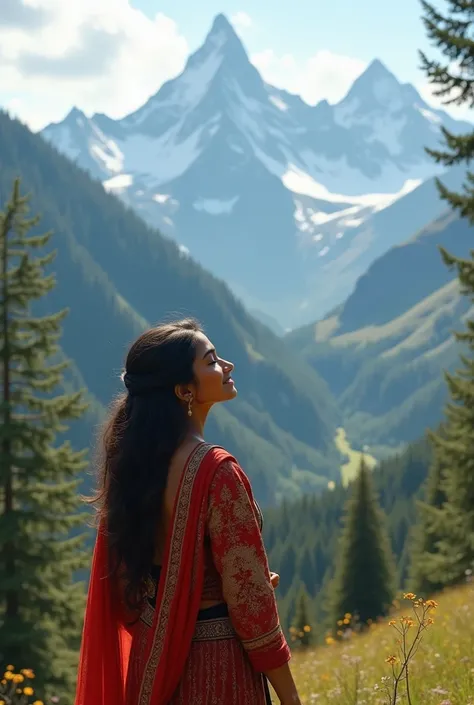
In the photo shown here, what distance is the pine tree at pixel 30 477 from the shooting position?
65.0ft

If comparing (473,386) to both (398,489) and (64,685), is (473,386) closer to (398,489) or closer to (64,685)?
(64,685)

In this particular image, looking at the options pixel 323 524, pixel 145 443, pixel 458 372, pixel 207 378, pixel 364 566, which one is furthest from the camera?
pixel 323 524

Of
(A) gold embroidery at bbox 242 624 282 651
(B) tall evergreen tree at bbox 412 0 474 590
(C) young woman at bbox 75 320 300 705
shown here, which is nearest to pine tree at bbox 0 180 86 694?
(B) tall evergreen tree at bbox 412 0 474 590

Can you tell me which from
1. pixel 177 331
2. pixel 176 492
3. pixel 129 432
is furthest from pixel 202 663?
pixel 177 331

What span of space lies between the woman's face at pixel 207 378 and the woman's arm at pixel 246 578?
1.56 ft

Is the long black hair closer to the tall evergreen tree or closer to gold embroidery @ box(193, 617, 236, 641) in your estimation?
gold embroidery @ box(193, 617, 236, 641)

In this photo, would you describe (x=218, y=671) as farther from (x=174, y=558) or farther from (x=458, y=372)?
(x=458, y=372)

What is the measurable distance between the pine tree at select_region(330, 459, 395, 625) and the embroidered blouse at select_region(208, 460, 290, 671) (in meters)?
37.3

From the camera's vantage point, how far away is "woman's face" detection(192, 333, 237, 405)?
4.28 metres

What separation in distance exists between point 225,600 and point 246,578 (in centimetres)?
21

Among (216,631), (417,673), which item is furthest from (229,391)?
(417,673)

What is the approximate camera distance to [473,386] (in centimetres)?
1775

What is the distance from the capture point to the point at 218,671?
13.2 feet

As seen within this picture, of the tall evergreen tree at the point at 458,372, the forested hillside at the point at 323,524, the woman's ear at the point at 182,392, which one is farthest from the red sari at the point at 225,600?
the forested hillside at the point at 323,524
